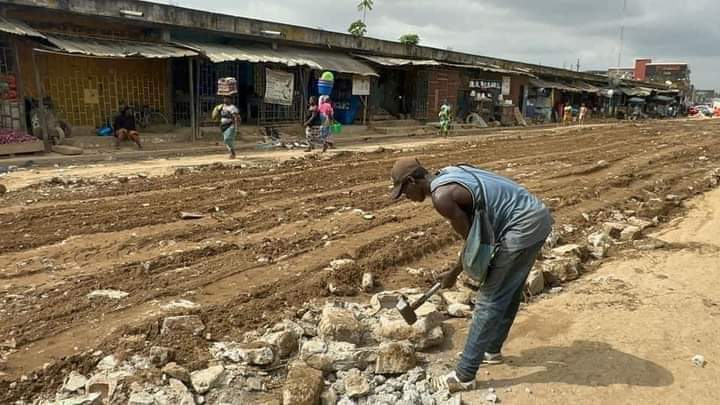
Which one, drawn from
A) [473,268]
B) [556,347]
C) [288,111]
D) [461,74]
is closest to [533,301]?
[556,347]

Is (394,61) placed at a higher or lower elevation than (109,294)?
higher

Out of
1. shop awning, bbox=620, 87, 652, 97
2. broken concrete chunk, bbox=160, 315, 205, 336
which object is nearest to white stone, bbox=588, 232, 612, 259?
broken concrete chunk, bbox=160, 315, 205, 336

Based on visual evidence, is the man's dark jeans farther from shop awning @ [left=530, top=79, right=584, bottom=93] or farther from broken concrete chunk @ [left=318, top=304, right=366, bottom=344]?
shop awning @ [left=530, top=79, right=584, bottom=93]

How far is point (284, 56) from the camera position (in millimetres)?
15922

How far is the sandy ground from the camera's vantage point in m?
3.28

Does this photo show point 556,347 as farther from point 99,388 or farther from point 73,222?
point 73,222

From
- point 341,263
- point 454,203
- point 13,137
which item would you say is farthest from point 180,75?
point 454,203

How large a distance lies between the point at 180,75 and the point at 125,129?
3.29 meters

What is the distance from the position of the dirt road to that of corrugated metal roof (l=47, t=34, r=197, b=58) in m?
3.13

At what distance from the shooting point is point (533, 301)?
4.65m

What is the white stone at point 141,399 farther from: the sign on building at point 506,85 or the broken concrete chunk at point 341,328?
the sign on building at point 506,85

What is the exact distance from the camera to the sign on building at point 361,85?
1889 centimetres

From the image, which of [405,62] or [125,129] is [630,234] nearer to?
[125,129]

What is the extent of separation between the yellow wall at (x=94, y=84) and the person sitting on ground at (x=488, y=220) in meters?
11.6
